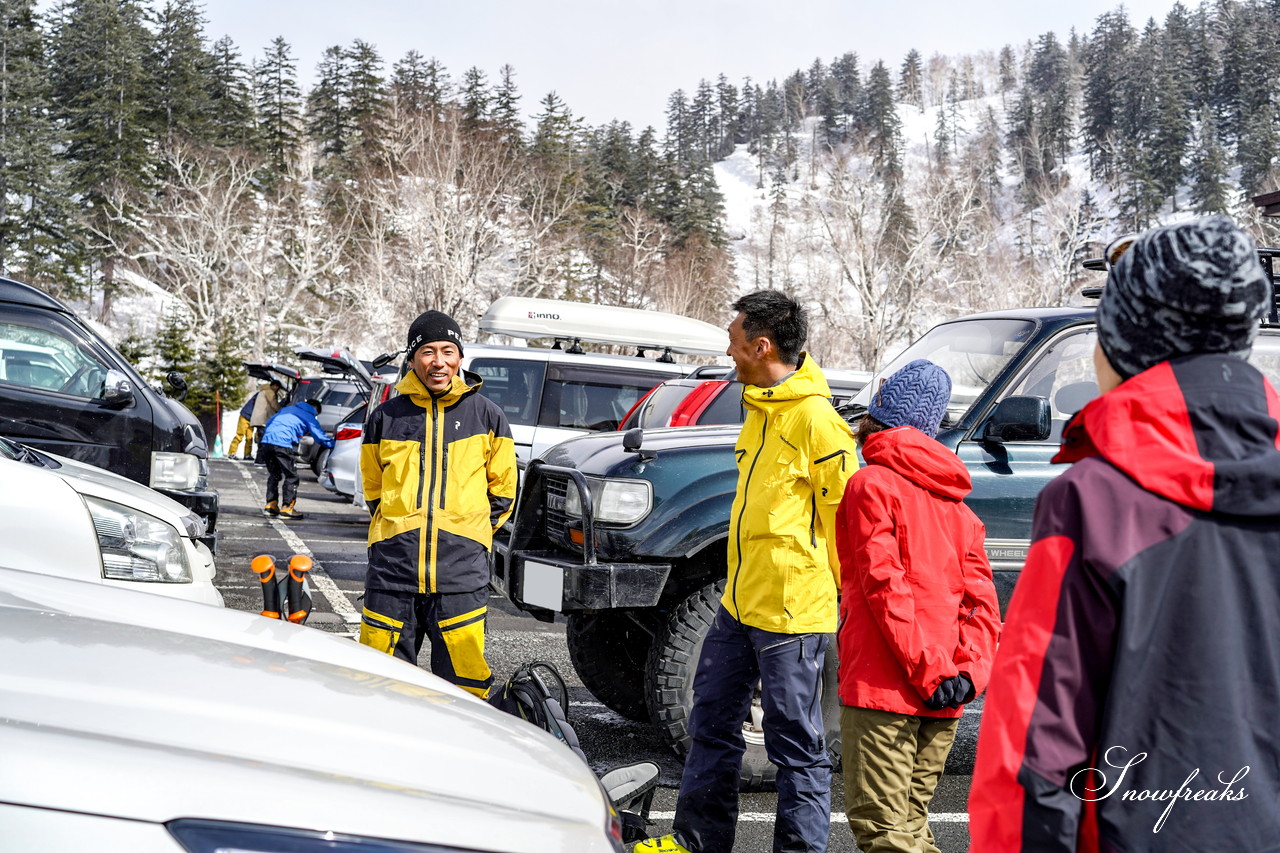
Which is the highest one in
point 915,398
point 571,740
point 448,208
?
point 448,208

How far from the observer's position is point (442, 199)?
35.2 m

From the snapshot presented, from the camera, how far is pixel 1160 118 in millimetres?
84750

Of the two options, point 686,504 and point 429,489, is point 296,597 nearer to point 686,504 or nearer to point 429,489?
point 429,489

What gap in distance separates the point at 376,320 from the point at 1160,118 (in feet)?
227

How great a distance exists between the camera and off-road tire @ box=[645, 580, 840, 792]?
4367 millimetres

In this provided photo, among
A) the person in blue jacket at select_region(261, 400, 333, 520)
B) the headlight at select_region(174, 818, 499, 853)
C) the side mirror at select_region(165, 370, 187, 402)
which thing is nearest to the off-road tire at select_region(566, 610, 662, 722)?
the headlight at select_region(174, 818, 499, 853)

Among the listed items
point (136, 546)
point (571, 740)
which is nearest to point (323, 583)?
point (136, 546)

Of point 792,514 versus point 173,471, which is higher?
point 792,514

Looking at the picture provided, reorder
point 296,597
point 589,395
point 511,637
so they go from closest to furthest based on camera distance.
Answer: point 296,597 → point 511,637 → point 589,395

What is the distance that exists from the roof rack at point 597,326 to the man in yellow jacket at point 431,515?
24.2 feet

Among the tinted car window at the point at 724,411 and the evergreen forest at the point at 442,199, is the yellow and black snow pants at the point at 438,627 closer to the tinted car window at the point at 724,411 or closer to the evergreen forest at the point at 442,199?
the tinted car window at the point at 724,411

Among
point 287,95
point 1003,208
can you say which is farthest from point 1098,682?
point 1003,208

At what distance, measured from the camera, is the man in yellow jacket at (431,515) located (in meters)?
4.05

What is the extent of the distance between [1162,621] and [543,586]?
3400 mm
